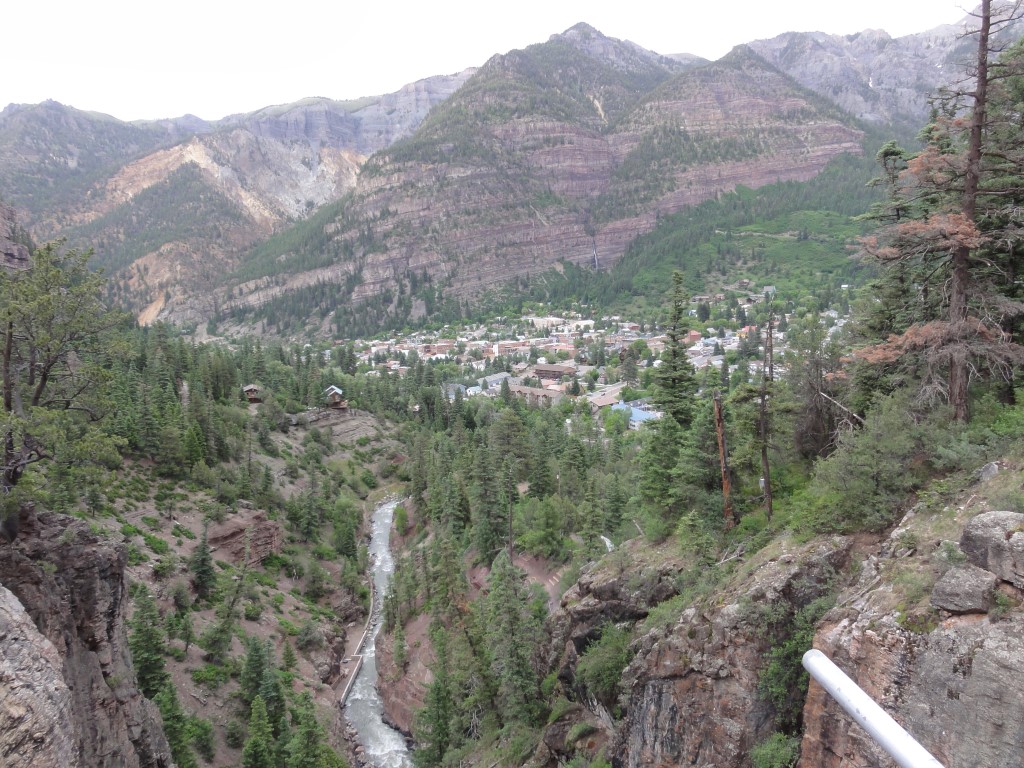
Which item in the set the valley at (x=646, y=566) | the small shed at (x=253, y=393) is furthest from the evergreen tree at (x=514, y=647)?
the small shed at (x=253, y=393)

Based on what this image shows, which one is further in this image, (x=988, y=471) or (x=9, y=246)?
(x=9, y=246)

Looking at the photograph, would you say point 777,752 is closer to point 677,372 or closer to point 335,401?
point 677,372

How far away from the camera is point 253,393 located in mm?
72812

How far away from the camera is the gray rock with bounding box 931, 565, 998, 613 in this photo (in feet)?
27.9

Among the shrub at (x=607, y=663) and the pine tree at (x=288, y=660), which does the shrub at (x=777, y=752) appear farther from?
the pine tree at (x=288, y=660)

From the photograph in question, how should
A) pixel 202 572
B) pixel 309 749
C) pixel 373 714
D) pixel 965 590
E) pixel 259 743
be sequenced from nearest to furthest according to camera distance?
1. pixel 965 590
2. pixel 309 749
3. pixel 259 743
4. pixel 202 572
5. pixel 373 714

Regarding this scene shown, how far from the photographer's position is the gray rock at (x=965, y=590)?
8492 millimetres

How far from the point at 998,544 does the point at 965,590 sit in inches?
33.6

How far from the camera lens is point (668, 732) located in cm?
1438

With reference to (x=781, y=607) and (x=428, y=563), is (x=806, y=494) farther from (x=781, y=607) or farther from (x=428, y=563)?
(x=428, y=563)

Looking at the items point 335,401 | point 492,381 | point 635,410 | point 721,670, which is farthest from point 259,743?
point 492,381

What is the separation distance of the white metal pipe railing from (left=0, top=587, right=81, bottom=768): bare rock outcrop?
371 inches

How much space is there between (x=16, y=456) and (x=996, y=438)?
21065 millimetres

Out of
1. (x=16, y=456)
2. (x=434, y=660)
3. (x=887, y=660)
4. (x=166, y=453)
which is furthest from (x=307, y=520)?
(x=887, y=660)
